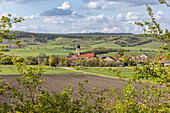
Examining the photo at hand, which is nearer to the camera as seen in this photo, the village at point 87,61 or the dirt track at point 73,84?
the village at point 87,61

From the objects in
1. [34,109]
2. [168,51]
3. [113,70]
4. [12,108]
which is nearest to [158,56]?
[168,51]

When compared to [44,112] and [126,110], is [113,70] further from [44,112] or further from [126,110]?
[44,112]

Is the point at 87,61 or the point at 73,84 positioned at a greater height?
the point at 73,84

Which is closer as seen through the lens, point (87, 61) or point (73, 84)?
point (73, 84)

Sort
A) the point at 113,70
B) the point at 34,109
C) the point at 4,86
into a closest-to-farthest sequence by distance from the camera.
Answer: the point at 34,109 → the point at 4,86 → the point at 113,70

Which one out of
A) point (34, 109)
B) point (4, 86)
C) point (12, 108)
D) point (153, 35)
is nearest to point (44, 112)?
point (34, 109)

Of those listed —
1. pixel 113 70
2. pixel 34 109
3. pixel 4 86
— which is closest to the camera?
pixel 34 109

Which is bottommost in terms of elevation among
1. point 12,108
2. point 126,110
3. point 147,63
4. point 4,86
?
point 126,110

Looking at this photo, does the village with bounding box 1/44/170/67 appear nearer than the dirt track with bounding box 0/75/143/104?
Yes

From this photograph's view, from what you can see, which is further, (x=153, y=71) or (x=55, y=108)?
(x=153, y=71)

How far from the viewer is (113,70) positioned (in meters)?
7.22

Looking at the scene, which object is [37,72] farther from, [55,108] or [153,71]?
[153,71]

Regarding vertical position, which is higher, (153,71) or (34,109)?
(153,71)

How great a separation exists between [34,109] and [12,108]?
739mm
